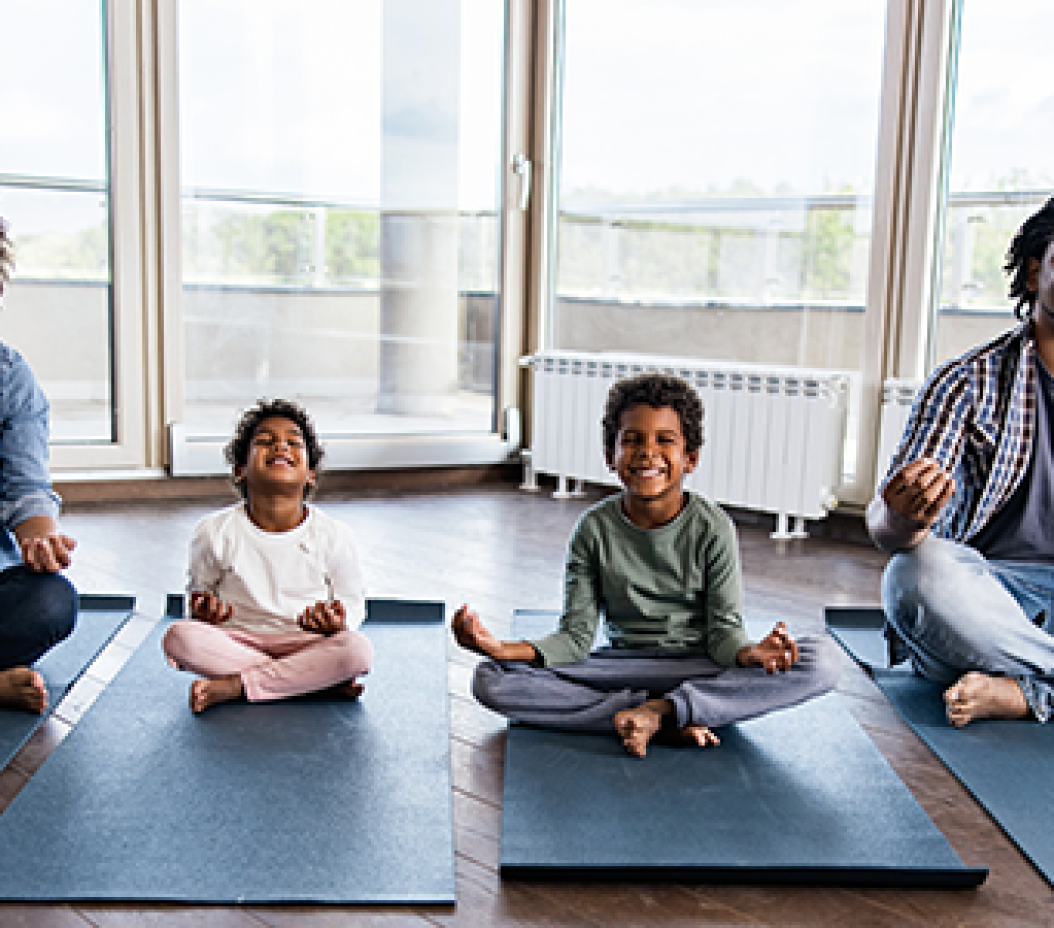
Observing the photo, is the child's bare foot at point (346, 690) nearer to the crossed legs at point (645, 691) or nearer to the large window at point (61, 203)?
the crossed legs at point (645, 691)

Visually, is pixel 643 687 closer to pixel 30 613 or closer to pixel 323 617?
pixel 323 617

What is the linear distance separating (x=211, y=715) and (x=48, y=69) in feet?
8.81

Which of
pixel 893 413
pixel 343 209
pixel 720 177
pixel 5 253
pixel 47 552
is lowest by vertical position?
pixel 47 552

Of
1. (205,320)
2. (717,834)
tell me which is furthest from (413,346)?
(717,834)

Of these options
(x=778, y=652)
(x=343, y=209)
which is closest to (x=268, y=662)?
(x=778, y=652)

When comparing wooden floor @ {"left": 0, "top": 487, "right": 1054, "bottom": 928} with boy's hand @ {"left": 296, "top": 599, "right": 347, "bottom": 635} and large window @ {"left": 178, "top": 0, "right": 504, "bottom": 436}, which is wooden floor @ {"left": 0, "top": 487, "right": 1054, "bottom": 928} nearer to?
boy's hand @ {"left": 296, "top": 599, "right": 347, "bottom": 635}

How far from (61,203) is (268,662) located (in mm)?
2455

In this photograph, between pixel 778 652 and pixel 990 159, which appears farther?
pixel 990 159

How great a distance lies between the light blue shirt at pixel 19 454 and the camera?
2.00 meters

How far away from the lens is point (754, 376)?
3629 millimetres

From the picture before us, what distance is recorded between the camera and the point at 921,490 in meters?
1.75

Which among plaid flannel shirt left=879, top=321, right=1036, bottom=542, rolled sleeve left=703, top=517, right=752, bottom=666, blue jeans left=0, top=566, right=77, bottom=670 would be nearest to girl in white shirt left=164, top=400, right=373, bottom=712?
blue jeans left=0, top=566, right=77, bottom=670

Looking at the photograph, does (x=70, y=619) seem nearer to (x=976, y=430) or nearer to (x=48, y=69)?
(x=976, y=430)

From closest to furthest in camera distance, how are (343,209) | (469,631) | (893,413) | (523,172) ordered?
(469,631)
(893,413)
(343,209)
(523,172)
